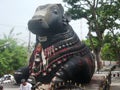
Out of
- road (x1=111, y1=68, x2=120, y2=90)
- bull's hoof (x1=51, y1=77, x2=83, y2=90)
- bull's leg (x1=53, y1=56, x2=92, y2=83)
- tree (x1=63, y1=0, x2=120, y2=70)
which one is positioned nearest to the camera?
bull's hoof (x1=51, y1=77, x2=83, y2=90)

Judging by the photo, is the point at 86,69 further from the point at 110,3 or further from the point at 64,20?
the point at 110,3

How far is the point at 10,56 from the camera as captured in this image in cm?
3216

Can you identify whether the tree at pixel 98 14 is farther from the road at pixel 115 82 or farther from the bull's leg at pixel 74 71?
the bull's leg at pixel 74 71

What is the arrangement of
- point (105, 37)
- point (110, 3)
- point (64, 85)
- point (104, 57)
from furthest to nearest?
point (104, 57)
point (105, 37)
point (110, 3)
point (64, 85)

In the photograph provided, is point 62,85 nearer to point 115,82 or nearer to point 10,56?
point 115,82

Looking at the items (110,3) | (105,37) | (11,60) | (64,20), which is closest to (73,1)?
(110,3)

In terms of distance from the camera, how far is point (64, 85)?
11.3 meters

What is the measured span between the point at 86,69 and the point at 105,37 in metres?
19.5

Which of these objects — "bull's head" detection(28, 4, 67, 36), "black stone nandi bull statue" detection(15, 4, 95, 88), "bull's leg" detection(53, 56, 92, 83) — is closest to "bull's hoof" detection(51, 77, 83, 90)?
"bull's leg" detection(53, 56, 92, 83)

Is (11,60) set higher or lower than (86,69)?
lower

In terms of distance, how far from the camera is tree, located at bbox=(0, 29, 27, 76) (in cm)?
3145

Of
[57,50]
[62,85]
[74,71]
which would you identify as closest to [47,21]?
[57,50]

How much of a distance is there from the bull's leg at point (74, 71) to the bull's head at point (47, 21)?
4.54ft

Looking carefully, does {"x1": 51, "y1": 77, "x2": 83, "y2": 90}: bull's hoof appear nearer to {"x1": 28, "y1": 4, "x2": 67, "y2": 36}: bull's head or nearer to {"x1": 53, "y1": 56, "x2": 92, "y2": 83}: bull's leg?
{"x1": 53, "y1": 56, "x2": 92, "y2": 83}: bull's leg
